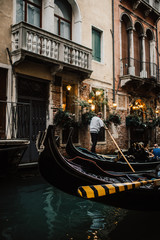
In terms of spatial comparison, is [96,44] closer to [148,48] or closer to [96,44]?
[96,44]

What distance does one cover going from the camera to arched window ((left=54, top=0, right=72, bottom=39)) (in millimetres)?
8508

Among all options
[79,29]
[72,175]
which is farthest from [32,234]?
[79,29]

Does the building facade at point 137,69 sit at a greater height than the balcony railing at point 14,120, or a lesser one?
greater

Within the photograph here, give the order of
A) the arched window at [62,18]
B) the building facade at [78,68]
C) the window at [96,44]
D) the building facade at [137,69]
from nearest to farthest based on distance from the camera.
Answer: the building facade at [78,68], the arched window at [62,18], the window at [96,44], the building facade at [137,69]

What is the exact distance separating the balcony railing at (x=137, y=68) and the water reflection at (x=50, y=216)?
7598mm

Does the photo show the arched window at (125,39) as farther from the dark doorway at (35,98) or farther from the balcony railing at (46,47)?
the dark doorway at (35,98)

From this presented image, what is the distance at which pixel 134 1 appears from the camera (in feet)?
37.7

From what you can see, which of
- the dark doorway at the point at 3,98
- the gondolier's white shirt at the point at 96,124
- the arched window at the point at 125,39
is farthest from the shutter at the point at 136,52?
the dark doorway at the point at 3,98

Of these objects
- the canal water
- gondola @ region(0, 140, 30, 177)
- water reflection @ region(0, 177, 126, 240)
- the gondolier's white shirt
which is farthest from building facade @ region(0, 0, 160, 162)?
the canal water

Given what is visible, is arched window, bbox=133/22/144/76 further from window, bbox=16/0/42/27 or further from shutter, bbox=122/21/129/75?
window, bbox=16/0/42/27

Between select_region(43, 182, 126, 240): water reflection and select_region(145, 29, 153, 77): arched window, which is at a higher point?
select_region(145, 29, 153, 77): arched window

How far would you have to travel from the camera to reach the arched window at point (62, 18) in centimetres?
851

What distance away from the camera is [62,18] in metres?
8.70

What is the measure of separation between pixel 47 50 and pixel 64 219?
5.18 m
